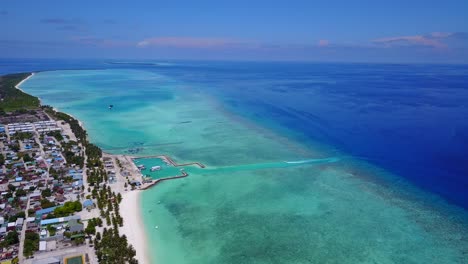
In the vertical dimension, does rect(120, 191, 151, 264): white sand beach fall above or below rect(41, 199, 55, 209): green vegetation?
below

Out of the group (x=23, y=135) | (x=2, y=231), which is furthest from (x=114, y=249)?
(x=23, y=135)

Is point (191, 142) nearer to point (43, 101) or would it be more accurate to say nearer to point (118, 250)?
point (118, 250)

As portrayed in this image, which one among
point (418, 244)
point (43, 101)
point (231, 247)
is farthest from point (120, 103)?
point (418, 244)

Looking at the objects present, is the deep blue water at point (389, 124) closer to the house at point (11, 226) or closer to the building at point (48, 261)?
the building at point (48, 261)

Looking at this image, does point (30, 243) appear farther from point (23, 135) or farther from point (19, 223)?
point (23, 135)

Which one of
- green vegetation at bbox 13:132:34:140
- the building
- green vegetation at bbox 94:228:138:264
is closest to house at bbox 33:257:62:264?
the building

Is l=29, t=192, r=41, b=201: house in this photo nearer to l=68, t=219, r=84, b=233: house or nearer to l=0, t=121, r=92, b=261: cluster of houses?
l=0, t=121, r=92, b=261: cluster of houses
